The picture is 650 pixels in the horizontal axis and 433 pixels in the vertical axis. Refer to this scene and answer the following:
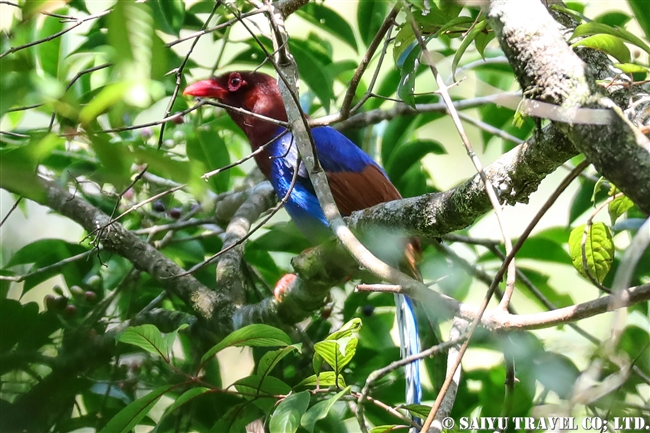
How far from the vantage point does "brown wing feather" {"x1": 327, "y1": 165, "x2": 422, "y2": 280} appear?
3367 millimetres

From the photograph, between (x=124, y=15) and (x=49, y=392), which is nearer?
(x=124, y=15)

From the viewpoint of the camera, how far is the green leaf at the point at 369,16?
126 inches

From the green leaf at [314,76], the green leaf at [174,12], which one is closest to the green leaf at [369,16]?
the green leaf at [314,76]

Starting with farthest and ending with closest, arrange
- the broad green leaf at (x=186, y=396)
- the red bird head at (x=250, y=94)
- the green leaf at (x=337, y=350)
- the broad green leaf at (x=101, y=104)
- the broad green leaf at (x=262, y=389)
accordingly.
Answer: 1. the red bird head at (x=250, y=94)
2. the broad green leaf at (x=262, y=389)
3. the broad green leaf at (x=186, y=396)
4. the green leaf at (x=337, y=350)
5. the broad green leaf at (x=101, y=104)

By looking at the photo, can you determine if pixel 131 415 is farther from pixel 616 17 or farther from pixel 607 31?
pixel 616 17

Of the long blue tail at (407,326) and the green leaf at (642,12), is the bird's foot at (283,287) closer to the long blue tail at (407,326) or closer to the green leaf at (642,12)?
the long blue tail at (407,326)

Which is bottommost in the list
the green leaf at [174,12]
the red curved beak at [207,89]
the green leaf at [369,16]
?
the green leaf at [369,16]

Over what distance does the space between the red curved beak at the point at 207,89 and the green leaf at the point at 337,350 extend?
2.48 meters

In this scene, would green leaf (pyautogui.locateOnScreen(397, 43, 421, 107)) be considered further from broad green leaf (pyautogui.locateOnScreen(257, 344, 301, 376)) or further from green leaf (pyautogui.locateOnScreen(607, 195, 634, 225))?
broad green leaf (pyautogui.locateOnScreen(257, 344, 301, 376))

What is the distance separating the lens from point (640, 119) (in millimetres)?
1275

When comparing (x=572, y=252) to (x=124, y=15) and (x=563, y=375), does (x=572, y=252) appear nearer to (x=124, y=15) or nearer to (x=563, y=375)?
(x=563, y=375)

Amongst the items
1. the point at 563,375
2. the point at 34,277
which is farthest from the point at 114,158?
the point at 34,277

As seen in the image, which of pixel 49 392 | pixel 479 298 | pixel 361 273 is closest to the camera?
pixel 49 392

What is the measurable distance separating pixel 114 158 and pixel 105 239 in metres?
2.24
